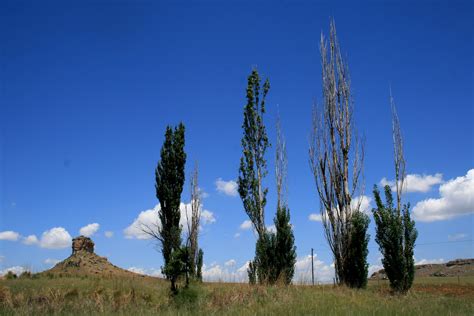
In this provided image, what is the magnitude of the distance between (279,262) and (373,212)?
16.2 ft

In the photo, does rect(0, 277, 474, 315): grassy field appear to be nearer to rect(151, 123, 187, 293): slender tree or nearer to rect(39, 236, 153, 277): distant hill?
rect(151, 123, 187, 293): slender tree

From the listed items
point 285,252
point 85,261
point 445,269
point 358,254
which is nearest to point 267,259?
point 285,252

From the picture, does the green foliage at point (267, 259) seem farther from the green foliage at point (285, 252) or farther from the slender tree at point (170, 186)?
the slender tree at point (170, 186)

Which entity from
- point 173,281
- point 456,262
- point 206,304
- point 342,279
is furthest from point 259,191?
point 456,262

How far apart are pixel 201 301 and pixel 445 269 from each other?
160 feet

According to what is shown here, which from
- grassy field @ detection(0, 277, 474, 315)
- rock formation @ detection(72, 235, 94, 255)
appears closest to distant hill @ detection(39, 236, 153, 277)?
rock formation @ detection(72, 235, 94, 255)

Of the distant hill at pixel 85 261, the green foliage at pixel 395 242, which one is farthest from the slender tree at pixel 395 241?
the distant hill at pixel 85 261

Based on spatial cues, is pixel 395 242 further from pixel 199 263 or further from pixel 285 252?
pixel 199 263

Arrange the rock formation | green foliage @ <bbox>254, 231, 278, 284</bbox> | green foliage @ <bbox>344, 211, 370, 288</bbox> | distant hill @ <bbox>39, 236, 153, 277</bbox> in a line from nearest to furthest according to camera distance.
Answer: green foliage @ <bbox>344, 211, 370, 288</bbox> → green foliage @ <bbox>254, 231, 278, 284</bbox> → distant hill @ <bbox>39, 236, 153, 277</bbox> → the rock formation

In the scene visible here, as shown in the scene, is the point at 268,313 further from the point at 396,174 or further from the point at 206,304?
the point at 396,174

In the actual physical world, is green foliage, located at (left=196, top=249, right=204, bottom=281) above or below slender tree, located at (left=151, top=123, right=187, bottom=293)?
below

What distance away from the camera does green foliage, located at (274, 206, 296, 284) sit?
1964 centimetres

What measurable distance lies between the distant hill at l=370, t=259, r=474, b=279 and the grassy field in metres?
39.4

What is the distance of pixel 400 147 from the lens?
25500mm
